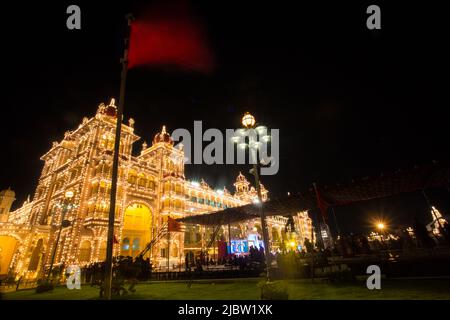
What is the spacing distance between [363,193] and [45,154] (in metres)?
54.2

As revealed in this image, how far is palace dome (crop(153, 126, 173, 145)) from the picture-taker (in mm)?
44153

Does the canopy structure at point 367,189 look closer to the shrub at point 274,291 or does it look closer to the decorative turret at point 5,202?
the shrub at point 274,291

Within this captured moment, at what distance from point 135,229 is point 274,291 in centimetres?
3466

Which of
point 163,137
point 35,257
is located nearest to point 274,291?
point 35,257

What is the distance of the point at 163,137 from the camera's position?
44406mm

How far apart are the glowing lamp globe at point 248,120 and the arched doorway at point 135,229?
104 feet

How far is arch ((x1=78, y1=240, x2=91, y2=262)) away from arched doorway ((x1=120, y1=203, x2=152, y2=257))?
5.77 m

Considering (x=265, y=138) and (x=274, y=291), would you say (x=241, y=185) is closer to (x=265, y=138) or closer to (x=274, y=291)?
(x=265, y=138)

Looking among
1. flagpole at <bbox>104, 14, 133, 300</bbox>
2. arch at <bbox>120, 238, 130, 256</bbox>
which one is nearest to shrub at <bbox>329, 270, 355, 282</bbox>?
flagpole at <bbox>104, 14, 133, 300</bbox>

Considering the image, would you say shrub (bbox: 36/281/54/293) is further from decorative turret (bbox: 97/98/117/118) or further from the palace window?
decorative turret (bbox: 97/98/117/118)
